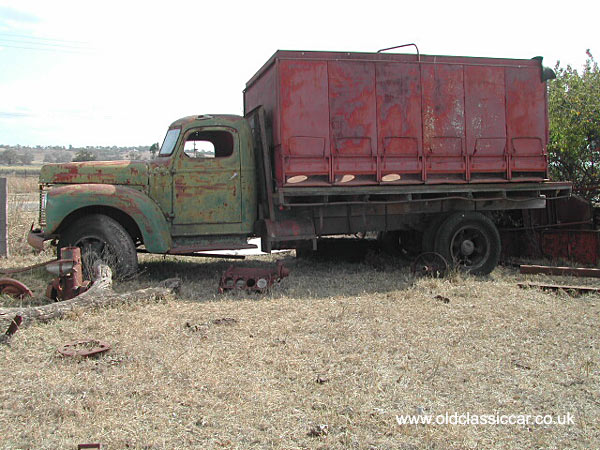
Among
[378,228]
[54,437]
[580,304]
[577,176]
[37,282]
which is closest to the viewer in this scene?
[54,437]

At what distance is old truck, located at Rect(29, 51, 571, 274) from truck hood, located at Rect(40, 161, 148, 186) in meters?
0.01

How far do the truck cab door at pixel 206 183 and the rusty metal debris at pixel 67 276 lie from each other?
1.62m

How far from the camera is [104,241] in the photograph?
6.59m

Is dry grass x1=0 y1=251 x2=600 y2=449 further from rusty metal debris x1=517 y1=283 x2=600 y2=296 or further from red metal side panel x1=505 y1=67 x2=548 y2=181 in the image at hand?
red metal side panel x1=505 y1=67 x2=548 y2=181

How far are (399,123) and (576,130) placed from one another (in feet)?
15.8

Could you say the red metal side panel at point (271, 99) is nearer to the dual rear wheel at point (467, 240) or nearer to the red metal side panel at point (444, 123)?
the red metal side panel at point (444, 123)

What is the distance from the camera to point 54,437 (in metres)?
2.88

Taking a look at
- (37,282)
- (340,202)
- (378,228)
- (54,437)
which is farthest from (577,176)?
(54,437)

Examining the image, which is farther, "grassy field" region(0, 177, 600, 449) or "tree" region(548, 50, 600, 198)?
"tree" region(548, 50, 600, 198)

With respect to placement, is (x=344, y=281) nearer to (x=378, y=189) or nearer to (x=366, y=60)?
(x=378, y=189)

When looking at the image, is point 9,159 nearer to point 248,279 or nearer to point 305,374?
point 248,279

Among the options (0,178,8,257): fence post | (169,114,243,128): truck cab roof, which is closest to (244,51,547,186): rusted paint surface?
(169,114,243,128): truck cab roof

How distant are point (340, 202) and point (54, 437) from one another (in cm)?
484

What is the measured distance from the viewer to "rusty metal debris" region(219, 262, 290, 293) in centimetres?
643
